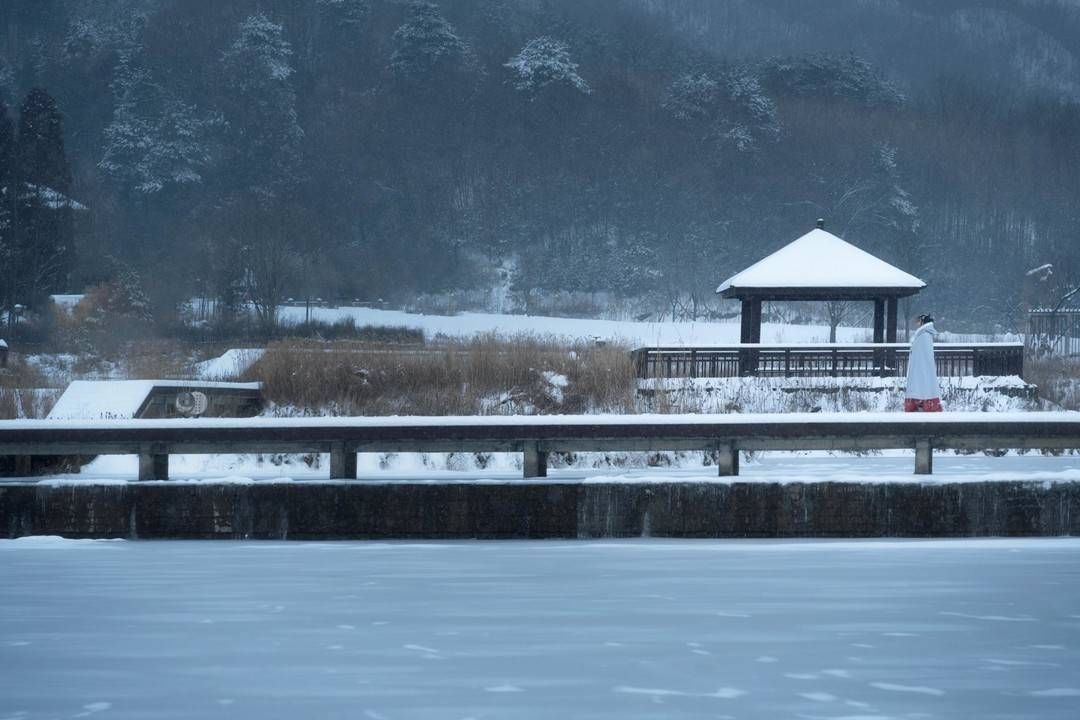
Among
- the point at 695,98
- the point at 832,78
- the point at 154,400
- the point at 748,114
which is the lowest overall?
the point at 154,400

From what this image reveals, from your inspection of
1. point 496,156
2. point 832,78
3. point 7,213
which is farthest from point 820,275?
point 832,78

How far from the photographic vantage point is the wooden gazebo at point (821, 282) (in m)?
28.4

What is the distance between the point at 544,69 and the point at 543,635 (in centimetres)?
7652

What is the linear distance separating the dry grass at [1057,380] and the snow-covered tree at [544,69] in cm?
4967

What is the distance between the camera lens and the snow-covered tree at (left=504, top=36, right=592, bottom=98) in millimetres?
79000

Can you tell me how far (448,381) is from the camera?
2109 centimetres

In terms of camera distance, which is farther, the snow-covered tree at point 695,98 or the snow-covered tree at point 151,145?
the snow-covered tree at point 695,98

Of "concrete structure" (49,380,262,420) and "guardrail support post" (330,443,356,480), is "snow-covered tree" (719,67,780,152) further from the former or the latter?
"guardrail support post" (330,443,356,480)

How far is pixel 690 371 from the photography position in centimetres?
2609

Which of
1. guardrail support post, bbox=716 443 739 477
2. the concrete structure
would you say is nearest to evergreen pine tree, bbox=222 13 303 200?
the concrete structure

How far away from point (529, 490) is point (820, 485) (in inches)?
95.0

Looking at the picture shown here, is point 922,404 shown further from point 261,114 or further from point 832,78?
point 832,78

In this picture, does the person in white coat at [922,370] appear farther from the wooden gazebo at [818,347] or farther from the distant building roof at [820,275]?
the distant building roof at [820,275]

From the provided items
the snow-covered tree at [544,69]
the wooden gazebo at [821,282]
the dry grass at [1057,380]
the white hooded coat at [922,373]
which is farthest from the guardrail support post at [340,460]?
the snow-covered tree at [544,69]
